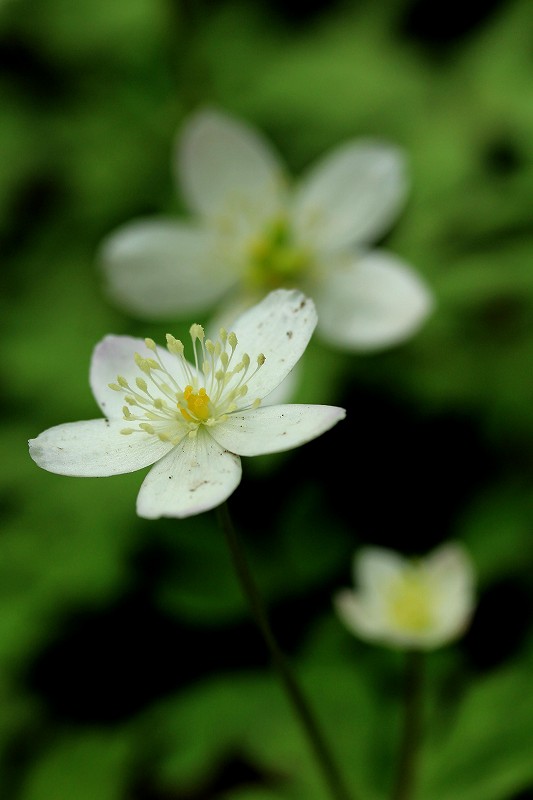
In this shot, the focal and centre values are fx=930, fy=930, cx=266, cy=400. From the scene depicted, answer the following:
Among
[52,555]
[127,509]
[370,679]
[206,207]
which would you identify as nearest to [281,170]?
[206,207]

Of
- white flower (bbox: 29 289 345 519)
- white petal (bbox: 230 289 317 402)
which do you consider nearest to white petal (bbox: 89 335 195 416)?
white flower (bbox: 29 289 345 519)

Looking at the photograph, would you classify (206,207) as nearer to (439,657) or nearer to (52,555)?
(52,555)

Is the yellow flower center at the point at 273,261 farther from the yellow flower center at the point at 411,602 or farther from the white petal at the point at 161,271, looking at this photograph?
the yellow flower center at the point at 411,602

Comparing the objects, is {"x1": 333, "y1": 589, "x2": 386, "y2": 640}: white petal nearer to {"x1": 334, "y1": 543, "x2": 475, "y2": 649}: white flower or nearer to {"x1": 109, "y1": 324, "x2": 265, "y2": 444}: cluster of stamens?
{"x1": 334, "y1": 543, "x2": 475, "y2": 649}: white flower

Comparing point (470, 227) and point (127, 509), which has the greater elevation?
point (470, 227)

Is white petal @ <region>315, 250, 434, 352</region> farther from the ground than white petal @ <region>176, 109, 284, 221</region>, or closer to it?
closer to it

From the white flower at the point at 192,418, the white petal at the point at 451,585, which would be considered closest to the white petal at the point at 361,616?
the white petal at the point at 451,585
